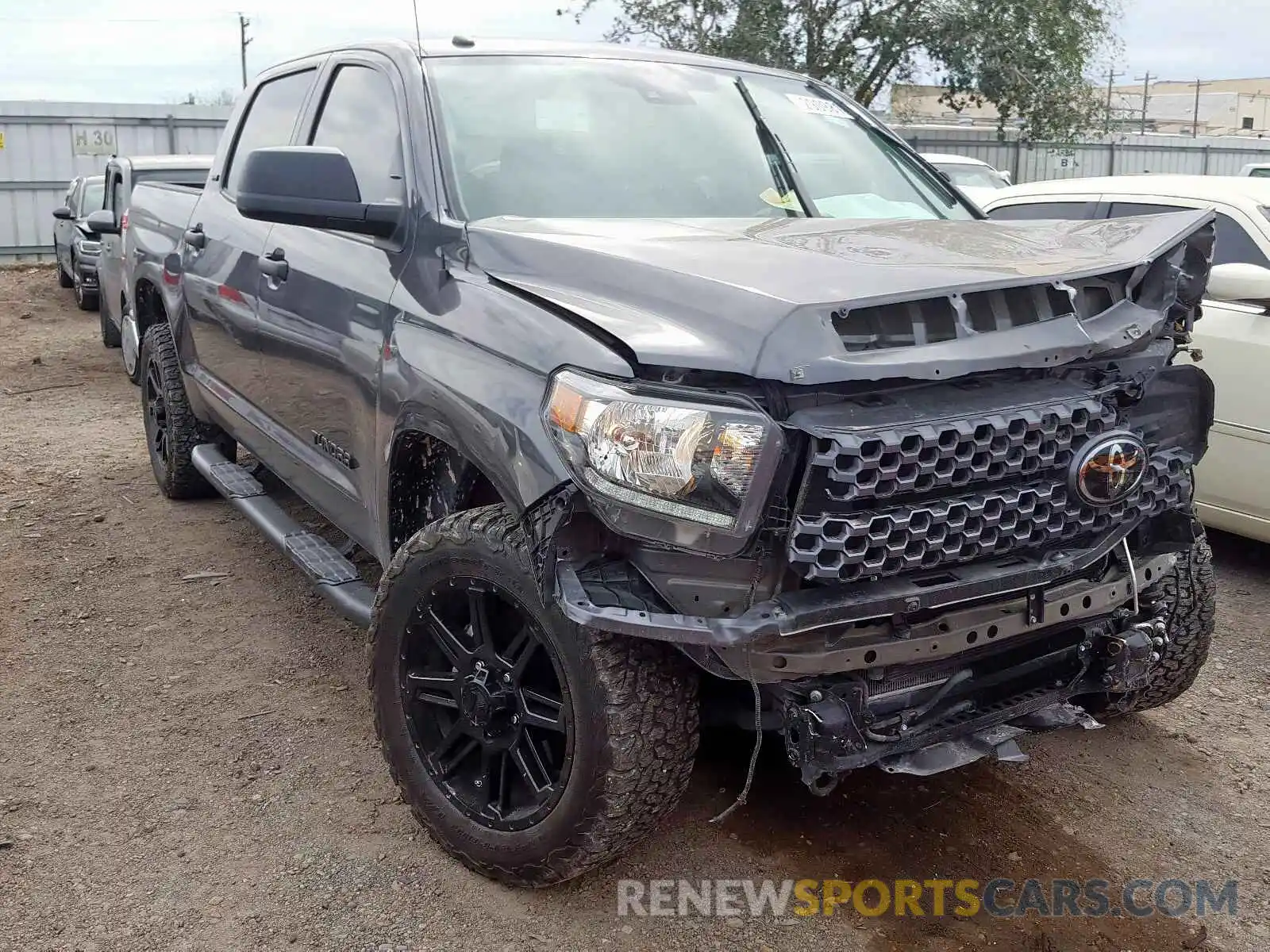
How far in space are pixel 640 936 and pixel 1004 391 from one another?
1.45 m

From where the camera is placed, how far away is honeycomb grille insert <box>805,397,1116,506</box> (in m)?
2.24

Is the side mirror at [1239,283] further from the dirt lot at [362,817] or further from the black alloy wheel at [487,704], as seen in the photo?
the black alloy wheel at [487,704]

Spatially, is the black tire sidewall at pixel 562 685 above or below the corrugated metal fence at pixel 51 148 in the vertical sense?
below

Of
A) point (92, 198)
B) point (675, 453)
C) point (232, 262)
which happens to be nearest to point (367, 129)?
point (232, 262)

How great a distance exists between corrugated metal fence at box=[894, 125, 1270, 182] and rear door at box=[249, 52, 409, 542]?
51.1ft

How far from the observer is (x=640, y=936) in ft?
9.05

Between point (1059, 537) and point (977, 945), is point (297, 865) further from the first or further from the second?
point (1059, 537)

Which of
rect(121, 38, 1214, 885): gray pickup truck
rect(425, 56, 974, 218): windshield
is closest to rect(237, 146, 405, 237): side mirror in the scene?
rect(121, 38, 1214, 885): gray pickup truck

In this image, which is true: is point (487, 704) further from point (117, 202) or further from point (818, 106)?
point (117, 202)

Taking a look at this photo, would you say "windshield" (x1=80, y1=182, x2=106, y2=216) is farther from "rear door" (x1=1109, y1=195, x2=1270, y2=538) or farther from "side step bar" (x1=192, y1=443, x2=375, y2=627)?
"rear door" (x1=1109, y1=195, x2=1270, y2=538)

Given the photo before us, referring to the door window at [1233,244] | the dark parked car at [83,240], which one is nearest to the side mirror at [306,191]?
the door window at [1233,244]

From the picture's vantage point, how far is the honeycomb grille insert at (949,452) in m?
2.24

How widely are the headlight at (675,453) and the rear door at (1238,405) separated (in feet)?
11.2

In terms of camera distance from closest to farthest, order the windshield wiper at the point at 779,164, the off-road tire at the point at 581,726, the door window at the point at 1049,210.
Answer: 1. the off-road tire at the point at 581,726
2. the windshield wiper at the point at 779,164
3. the door window at the point at 1049,210
